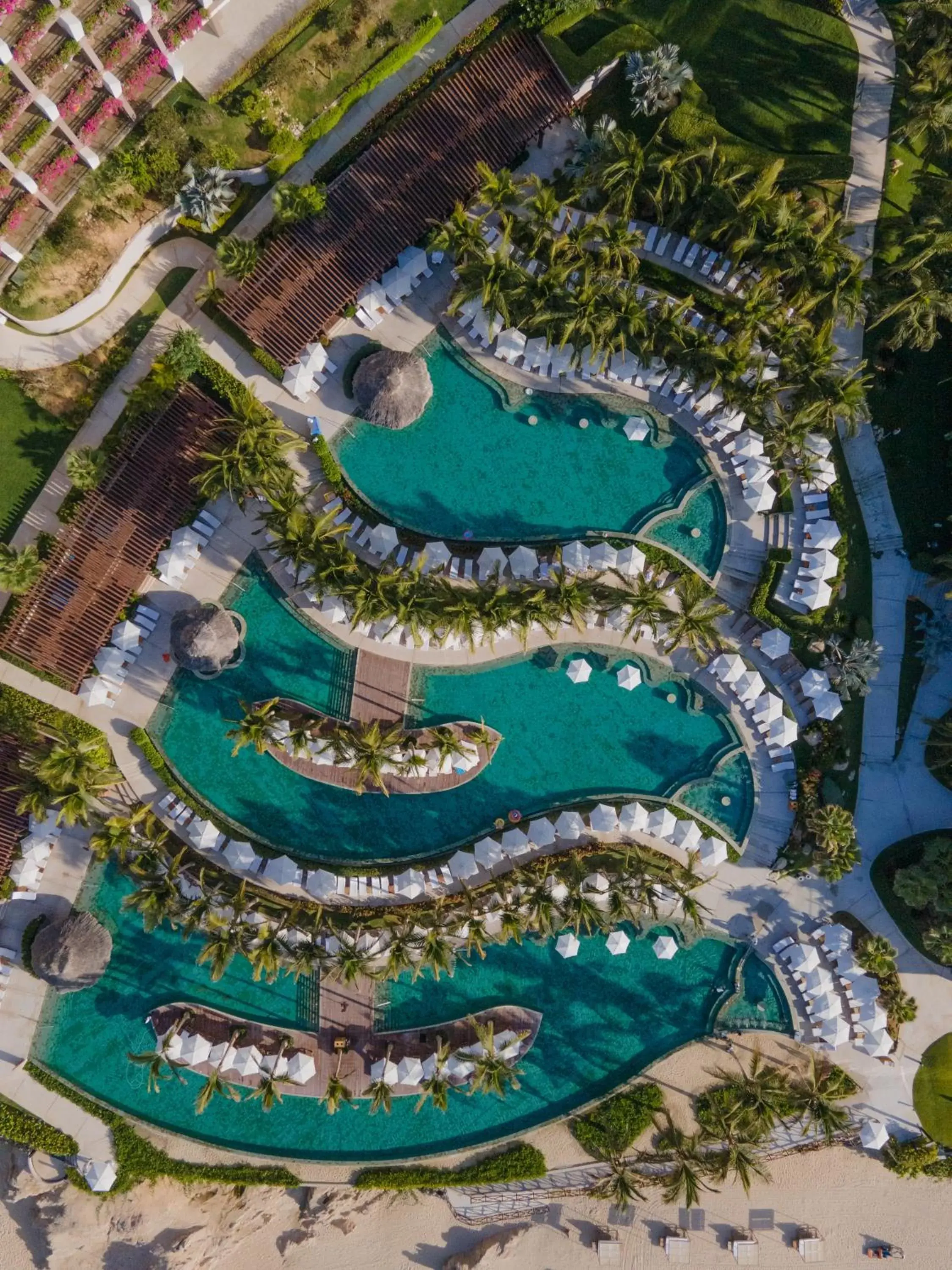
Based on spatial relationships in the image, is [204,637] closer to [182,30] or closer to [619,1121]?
[182,30]

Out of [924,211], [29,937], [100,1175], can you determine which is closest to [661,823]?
[29,937]

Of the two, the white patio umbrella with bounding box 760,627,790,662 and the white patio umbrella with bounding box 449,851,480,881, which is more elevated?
the white patio umbrella with bounding box 760,627,790,662

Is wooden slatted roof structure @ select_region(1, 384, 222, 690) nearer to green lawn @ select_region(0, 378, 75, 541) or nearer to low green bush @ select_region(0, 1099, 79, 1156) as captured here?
green lawn @ select_region(0, 378, 75, 541)

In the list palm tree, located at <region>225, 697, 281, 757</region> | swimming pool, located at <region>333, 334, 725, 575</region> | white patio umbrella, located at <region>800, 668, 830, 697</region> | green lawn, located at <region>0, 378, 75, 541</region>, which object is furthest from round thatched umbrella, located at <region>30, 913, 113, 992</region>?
white patio umbrella, located at <region>800, 668, 830, 697</region>

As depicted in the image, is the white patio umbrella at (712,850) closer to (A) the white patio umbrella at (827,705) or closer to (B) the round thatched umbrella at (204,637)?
(A) the white patio umbrella at (827,705)

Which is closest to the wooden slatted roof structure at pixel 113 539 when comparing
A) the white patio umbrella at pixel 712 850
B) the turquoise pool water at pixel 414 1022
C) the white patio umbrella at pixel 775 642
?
the turquoise pool water at pixel 414 1022

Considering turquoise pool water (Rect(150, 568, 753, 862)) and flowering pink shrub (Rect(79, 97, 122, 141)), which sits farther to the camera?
turquoise pool water (Rect(150, 568, 753, 862))

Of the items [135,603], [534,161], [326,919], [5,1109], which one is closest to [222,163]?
[534,161]
